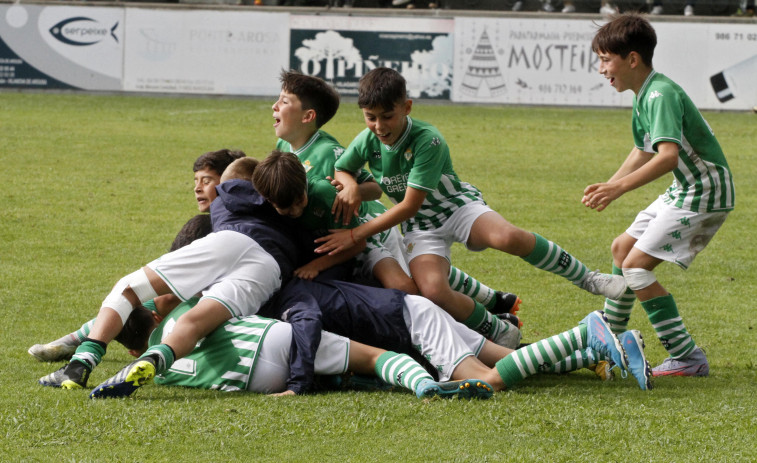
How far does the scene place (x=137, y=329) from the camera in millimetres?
4980

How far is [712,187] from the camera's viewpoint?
494 centimetres

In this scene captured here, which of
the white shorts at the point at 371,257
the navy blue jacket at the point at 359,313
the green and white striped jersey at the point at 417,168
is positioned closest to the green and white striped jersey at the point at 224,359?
the navy blue jacket at the point at 359,313

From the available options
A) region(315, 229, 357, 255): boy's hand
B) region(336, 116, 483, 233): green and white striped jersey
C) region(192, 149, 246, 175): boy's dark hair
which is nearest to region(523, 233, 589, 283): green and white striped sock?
region(336, 116, 483, 233): green and white striped jersey

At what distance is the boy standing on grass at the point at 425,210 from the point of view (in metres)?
5.05

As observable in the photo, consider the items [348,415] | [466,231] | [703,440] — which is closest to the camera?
[703,440]

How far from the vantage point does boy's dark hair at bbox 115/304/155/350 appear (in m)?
4.96

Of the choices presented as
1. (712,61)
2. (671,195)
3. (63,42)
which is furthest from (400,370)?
(63,42)

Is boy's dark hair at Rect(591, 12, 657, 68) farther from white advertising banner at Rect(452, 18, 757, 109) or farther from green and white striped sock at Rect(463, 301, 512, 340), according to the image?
white advertising banner at Rect(452, 18, 757, 109)

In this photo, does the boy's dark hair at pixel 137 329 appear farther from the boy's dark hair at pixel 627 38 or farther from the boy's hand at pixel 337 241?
the boy's dark hair at pixel 627 38

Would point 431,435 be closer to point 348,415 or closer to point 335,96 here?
point 348,415

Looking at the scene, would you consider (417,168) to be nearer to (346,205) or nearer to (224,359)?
(346,205)

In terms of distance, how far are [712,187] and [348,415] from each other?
2.19 m

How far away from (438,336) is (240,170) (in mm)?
1342

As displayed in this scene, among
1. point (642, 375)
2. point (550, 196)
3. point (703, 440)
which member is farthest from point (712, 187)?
point (550, 196)
